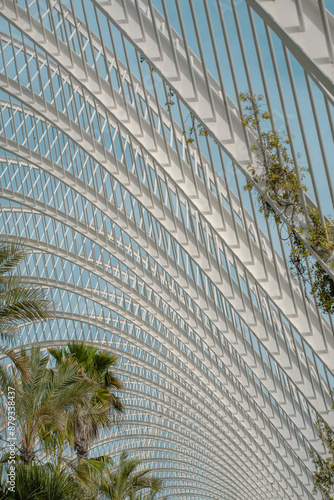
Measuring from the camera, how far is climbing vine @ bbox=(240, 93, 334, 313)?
35.1 ft

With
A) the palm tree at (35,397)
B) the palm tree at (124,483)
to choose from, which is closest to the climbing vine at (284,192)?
the palm tree at (35,397)

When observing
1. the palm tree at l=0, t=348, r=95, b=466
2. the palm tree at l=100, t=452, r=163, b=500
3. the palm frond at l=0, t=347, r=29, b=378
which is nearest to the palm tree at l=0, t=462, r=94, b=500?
the palm tree at l=0, t=348, r=95, b=466

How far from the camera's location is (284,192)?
1098cm

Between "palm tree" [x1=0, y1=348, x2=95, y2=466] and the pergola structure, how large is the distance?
4768mm

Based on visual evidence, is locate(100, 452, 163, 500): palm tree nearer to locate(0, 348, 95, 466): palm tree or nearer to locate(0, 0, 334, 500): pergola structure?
locate(0, 0, 334, 500): pergola structure

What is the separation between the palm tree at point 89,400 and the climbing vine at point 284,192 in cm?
599

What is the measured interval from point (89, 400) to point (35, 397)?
4.23m

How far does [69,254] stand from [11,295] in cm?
1846

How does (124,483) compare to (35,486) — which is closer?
(35,486)

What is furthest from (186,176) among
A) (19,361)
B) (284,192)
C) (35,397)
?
(35,397)

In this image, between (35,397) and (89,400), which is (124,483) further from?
(35,397)

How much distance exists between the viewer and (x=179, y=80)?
466 inches

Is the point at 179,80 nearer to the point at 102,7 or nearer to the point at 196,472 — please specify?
the point at 102,7

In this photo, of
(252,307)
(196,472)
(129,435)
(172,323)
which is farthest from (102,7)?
(196,472)
